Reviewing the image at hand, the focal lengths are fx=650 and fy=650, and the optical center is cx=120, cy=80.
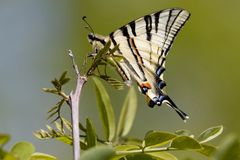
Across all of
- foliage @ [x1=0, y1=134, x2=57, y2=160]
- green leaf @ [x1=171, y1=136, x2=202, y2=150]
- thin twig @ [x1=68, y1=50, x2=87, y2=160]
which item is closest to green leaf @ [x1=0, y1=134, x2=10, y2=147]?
foliage @ [x1=0, y1=134, x2=57, y2=160]

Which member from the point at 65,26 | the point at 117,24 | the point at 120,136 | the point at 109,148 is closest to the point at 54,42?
the point at 65,26

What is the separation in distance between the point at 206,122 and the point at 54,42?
1888 millimetres

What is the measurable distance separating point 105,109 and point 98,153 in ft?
1.34

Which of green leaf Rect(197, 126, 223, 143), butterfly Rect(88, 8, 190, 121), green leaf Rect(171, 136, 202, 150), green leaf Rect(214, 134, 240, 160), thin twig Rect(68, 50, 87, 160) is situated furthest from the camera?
butterfly Rect(88, 8, 190, 121)

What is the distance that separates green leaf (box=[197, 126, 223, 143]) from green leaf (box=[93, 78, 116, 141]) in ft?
0.54

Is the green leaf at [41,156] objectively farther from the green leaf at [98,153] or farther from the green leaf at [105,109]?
the green leaf at [98,153]

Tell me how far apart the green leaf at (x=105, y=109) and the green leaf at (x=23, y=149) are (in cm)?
A: 24

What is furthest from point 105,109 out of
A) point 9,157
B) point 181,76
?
point 181,76

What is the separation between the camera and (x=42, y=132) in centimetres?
115

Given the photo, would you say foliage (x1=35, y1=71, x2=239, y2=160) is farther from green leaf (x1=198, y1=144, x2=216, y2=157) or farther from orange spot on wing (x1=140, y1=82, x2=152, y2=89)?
orange spot on wing (x1=140, y1=82, x2=152, y2=89)

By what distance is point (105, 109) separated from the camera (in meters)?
1.21

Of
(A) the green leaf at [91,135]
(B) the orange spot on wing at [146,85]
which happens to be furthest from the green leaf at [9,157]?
(B) the orange spot on wing at [146,85]

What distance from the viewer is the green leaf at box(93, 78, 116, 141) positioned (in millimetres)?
1205

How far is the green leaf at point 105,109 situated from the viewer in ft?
3.95
